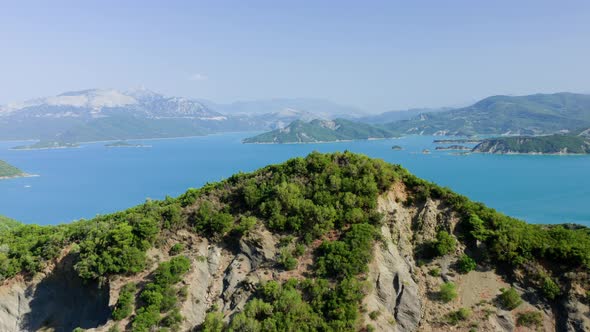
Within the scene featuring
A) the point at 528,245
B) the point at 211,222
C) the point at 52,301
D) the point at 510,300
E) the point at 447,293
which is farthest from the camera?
the point at 211,222

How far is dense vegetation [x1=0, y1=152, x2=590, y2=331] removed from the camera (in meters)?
19.8

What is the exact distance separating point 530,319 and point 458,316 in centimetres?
366

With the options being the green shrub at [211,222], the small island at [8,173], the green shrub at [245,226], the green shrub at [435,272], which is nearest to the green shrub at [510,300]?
the green shrub at [435,272]

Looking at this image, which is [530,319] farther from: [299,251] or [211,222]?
[211,222]

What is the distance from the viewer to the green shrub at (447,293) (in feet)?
69.7

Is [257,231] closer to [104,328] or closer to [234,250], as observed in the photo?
[234,250]

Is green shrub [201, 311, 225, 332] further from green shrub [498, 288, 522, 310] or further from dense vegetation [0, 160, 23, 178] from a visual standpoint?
dense vegetation [0, 160, 23, 178]

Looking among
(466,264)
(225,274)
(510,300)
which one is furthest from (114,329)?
(510,300)

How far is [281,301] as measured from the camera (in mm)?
19562

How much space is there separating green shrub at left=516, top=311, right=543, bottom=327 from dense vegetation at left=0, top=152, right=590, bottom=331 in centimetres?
145

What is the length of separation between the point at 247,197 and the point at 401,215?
34.2 ft

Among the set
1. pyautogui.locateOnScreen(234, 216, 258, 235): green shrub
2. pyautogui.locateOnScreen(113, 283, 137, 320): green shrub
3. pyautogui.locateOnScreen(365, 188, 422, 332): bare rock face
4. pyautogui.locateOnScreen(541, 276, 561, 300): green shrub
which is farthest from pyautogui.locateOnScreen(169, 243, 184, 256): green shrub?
pyautogui.locateOnScreen(541, 276, 561, 300): green shrub

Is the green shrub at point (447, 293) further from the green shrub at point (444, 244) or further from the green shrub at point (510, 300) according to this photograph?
the green shrub at point (510, 300)

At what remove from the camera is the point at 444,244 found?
23188 millimetres
